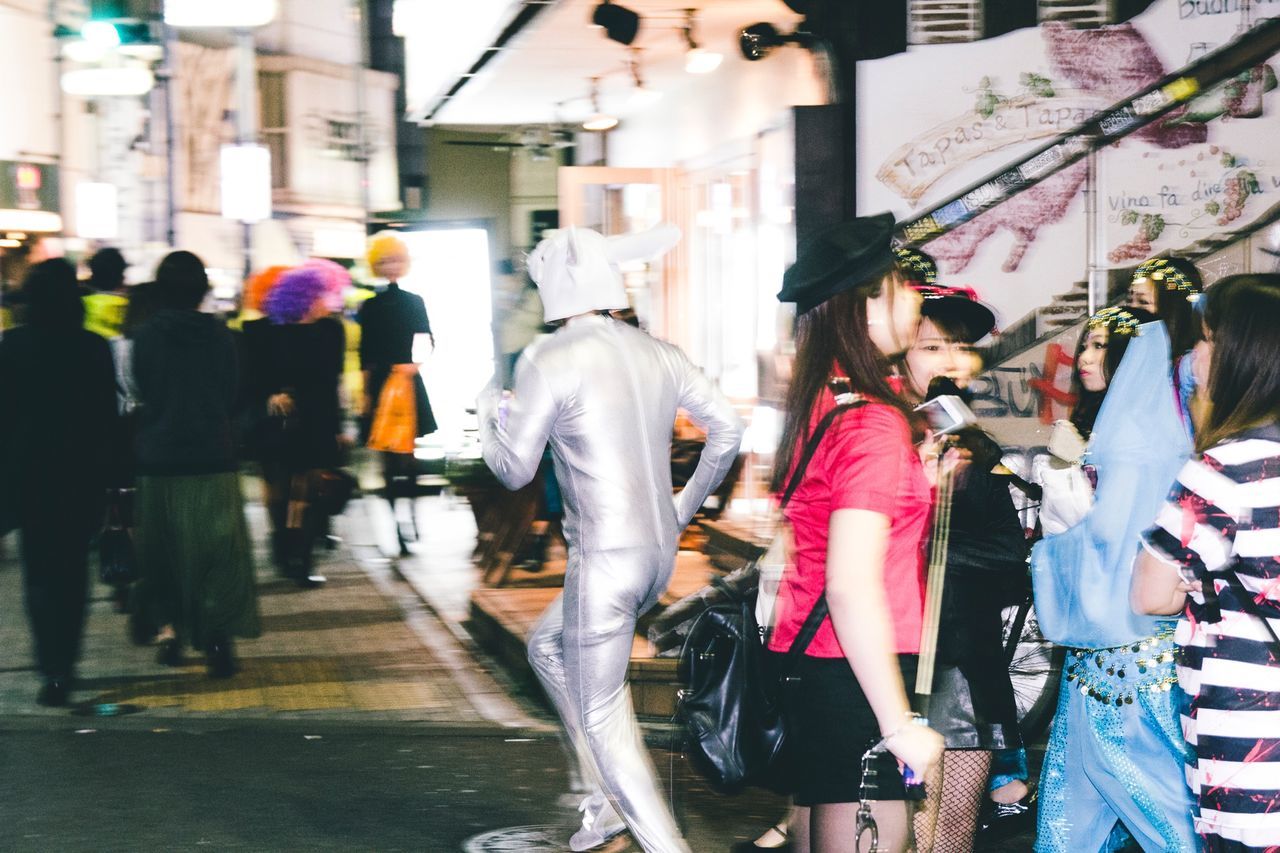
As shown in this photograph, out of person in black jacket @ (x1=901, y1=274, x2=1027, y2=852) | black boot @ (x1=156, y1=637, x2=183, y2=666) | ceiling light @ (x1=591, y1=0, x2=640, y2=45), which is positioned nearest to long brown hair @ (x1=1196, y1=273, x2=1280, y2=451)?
person in black jacket @ (x1=901, y1=274, x2=1027, y2=852)

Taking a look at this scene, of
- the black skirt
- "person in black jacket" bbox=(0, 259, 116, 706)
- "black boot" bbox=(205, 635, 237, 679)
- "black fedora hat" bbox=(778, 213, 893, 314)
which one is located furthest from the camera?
"black boot" bbox=(205, 635, 237, 679)

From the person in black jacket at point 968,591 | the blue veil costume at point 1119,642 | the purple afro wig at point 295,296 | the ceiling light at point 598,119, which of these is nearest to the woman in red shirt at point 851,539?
the person in black jacket at point 968,591

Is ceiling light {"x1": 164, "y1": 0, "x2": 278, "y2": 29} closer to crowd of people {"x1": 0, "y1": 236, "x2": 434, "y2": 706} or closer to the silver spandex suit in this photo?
crowd of people {"x1": 0, "y1": 236, "x2": 434, "y2": 706}

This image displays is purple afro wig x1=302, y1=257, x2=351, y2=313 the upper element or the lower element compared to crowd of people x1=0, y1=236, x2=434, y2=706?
upper

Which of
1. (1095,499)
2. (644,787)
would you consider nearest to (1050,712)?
(644,787)

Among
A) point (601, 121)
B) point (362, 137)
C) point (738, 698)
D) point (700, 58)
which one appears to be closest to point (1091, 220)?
point (700, 58)

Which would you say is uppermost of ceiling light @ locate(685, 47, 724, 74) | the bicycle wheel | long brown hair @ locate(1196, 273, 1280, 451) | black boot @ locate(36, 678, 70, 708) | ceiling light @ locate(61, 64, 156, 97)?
ceiling light @ locate(61, 64, 156, 97)

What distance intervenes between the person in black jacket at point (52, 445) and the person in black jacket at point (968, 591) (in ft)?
13.1

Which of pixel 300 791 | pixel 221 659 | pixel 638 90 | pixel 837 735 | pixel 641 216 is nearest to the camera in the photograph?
pixel 837 735

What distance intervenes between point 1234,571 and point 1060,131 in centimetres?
608

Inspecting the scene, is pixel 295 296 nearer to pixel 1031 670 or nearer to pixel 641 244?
pixel 641 244

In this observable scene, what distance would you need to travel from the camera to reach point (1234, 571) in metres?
3.11

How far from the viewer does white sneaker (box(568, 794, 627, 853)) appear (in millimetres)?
5137

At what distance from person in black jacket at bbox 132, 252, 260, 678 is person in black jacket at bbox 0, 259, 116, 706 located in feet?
1.01
